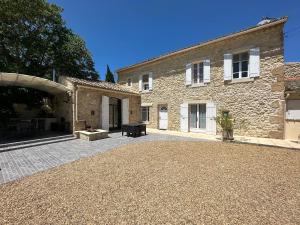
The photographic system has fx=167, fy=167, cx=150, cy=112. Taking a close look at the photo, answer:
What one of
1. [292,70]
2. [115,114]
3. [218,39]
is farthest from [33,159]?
[292,70]

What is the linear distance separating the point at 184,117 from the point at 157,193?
909 cm

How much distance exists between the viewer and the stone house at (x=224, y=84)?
8.90 metres

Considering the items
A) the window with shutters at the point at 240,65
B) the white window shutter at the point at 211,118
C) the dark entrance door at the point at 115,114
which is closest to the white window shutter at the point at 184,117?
the white window shutter at the point at 211,118

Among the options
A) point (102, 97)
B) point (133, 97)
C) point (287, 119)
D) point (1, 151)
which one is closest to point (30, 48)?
point (102, 97)

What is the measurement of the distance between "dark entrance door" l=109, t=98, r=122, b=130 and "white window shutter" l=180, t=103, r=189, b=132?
4.78m

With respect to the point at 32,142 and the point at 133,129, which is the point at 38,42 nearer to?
the point at 32,142

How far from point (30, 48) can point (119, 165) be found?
41.3ft

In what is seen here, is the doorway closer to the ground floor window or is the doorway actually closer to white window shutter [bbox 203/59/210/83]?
the ground floor window

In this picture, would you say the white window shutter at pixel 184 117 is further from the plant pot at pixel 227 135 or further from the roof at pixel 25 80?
the roof at pixel 25 80

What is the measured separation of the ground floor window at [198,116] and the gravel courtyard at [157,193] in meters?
6.23

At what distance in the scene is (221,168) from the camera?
4.62 metres

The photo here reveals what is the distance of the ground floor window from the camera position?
37.3 feet

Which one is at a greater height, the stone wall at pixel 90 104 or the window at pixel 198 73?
the window at pixel 198 73

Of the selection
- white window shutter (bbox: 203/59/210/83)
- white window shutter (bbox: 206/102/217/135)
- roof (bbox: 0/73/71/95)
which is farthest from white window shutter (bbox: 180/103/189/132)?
roof (bbox: 0/73/71/95)
